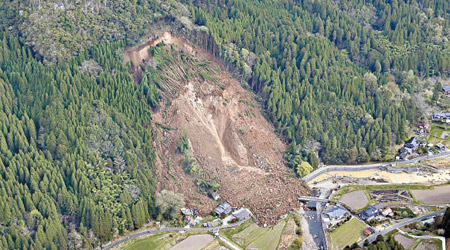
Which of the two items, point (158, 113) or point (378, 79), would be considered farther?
point (378, 79)

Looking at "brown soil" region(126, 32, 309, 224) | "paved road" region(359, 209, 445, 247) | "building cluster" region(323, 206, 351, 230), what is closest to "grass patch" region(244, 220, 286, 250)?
"brown soil" region(126, 32, 309, 224)


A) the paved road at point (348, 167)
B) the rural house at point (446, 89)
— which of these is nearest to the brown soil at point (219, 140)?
the paved road at point (348, 167)

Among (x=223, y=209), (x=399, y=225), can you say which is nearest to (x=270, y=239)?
(x=223, y=209)

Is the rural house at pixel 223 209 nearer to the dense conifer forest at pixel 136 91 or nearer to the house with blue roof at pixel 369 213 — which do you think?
the dense conifer forest at pixel 136 91

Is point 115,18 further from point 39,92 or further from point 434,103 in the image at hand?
point 434,103

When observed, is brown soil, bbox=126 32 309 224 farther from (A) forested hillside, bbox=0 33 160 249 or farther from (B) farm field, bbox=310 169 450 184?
(B) farm field, bbox=310 169 450 184

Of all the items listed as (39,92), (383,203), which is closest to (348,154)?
(383,203)
